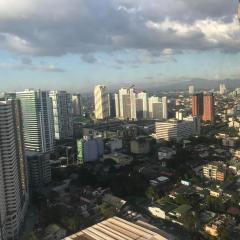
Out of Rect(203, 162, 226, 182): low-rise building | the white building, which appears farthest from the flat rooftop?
the white building

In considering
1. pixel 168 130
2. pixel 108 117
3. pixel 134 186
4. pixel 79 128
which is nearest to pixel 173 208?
pixel 134 186

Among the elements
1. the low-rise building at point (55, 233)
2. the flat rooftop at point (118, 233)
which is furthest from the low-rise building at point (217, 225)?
the flat rooftop at point (118, 233)

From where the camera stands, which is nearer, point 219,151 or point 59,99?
point 219,151

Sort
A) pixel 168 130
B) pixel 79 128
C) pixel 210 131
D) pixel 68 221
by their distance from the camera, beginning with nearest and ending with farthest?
pixel 68 221 → pixel 168 130 → pixel 210 131 → pixel 79 128

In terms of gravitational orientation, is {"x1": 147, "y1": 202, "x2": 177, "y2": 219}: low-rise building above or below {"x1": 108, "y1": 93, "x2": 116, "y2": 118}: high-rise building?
below

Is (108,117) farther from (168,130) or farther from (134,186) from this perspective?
(134,186)

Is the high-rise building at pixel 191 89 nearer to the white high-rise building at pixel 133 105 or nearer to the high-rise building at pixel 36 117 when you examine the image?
the white high-rise building at pixel 133 105

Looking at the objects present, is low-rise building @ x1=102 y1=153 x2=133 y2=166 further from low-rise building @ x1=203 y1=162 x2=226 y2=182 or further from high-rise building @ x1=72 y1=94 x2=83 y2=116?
high-rise building @ x1=72 y1=94 x2=83 y2=116
